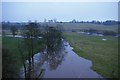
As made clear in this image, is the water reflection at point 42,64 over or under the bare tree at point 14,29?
under

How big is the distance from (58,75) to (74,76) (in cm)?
91

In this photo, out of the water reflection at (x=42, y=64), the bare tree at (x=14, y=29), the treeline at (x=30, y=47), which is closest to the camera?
the treeline at (x=30, y=47)

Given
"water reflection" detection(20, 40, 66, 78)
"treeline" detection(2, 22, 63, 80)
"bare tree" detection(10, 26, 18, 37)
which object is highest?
"bare tree" detection(10, 26, 18, 37)

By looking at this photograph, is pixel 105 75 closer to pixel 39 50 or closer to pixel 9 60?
pixel 9 60

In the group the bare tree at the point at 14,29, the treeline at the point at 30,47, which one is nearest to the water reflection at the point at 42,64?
the treeline at the point at 30,47

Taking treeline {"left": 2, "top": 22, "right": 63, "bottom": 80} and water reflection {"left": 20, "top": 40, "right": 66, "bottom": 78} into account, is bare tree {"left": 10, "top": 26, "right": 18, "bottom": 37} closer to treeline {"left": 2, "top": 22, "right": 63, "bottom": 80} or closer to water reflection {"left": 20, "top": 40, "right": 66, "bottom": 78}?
treeline {"left": 2, "top": 22, "right": 63, "bottom": 80}

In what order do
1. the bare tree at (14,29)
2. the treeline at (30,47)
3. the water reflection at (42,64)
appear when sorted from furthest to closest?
1. the bare tree at (14,29)
2. the water reflection at (42,64)
3. the treeline at (30,47)

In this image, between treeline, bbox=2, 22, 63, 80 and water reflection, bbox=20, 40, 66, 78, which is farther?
water reflection, bbox=20, 40, 66, 78

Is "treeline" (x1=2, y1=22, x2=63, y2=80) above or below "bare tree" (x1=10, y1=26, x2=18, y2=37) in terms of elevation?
below

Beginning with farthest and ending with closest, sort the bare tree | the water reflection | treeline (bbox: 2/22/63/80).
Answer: the bare tree
the water reflection
treeline (bbox: 2/22/63/80)

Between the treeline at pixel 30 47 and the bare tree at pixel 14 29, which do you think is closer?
the treeline at pixel 30 47

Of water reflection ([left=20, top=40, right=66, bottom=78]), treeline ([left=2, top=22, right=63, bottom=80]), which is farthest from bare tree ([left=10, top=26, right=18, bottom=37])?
water reflection ([left=20, top=40, right=66, bottom=78])

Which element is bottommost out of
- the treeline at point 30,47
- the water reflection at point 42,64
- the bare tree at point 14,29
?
the water reflection at point 42,64

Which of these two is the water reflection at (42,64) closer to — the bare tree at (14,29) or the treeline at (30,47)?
the treeline at (30,47)
